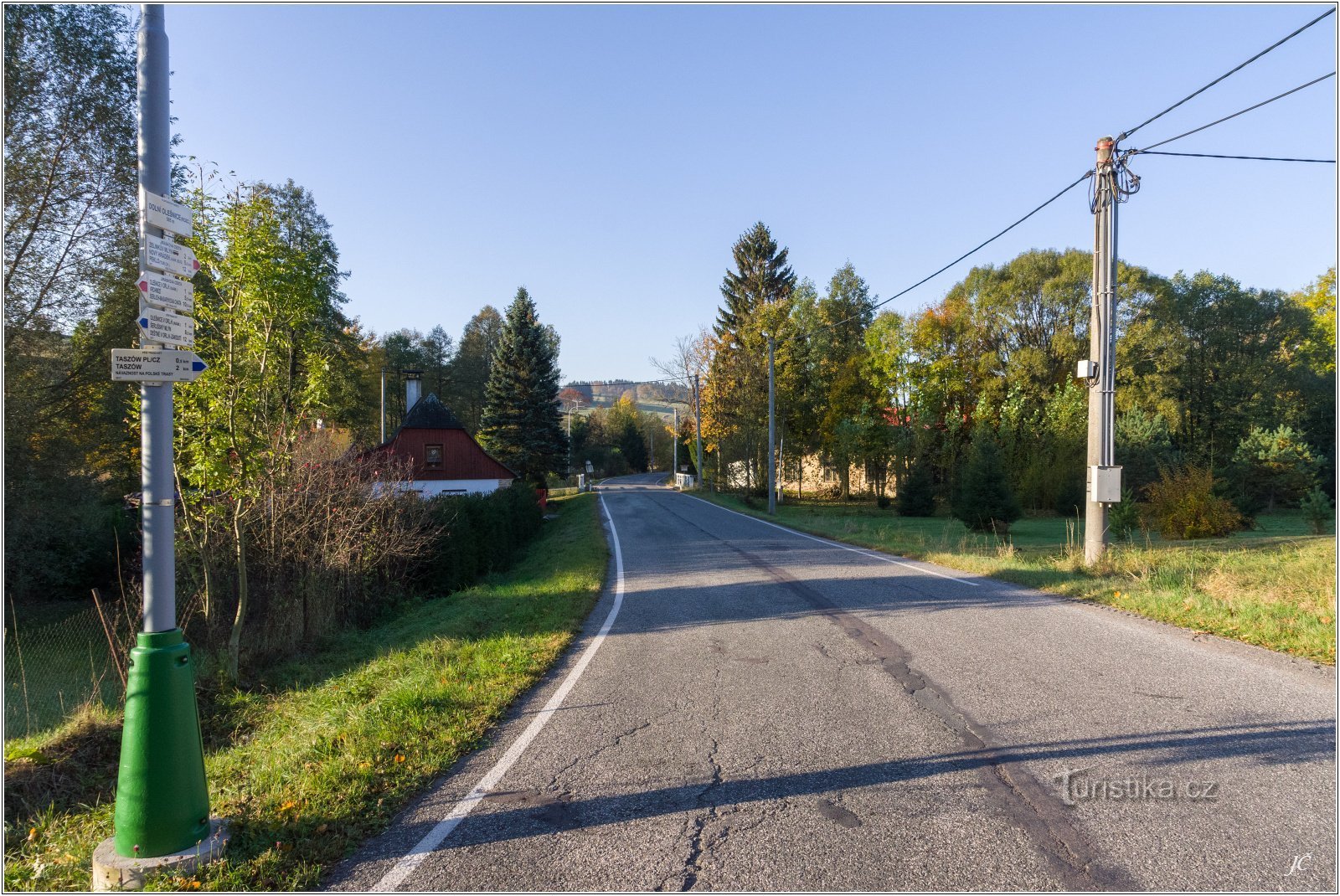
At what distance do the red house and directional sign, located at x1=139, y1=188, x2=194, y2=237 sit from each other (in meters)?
35.4

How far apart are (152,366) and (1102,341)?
13011mm

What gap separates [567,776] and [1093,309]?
1225 centimetres

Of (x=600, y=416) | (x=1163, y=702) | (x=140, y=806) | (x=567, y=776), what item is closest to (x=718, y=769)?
(x=567, y=776)

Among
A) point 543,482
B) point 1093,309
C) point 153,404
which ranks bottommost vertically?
point 543,482

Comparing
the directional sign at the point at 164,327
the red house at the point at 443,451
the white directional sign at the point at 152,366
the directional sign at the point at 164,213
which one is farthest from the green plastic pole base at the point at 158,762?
the red house at the point at 443,451

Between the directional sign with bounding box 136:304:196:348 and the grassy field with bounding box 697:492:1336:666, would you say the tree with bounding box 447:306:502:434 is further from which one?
the directional sign with bounding box 136:304:196:348

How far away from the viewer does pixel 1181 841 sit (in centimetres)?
345

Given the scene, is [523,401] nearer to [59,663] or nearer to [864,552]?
[864,552]

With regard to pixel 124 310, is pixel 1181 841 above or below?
below

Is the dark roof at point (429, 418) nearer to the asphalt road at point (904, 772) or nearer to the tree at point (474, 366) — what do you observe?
the tree at point (474, 366)

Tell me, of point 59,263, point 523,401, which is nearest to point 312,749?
point 59,263

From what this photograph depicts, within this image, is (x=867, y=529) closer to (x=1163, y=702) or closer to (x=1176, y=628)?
(x=1176, y=628)

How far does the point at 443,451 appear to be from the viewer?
39.3m

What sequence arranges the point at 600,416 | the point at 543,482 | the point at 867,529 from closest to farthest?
the point at 867,529
the point at 543,482
the point at 600,416
